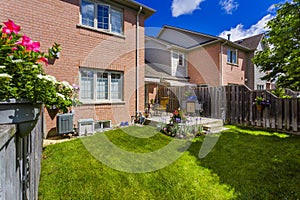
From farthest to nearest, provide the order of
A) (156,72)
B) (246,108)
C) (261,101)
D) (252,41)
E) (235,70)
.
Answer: (252,41), (235,70), (156,72), (246,108), (261,101)

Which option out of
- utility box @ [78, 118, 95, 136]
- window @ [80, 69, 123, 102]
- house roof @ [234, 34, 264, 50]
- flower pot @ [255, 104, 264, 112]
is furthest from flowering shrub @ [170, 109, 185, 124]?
house roof @ [234, 34, 264, 50]

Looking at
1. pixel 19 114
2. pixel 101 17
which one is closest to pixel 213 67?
pixel 101 17

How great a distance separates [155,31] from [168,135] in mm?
18312

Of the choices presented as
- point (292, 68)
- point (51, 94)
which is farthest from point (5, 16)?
point (292, 68)

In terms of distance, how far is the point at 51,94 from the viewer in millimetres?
1604

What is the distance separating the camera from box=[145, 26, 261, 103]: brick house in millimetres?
15355

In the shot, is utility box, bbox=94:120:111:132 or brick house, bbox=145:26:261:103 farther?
brick house, bbox=145:26:261:103

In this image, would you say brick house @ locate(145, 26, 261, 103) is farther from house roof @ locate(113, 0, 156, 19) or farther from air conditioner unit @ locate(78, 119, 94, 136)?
air conditioner unit @ locate(78, 119, 94, 136)

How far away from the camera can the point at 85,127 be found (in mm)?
7020

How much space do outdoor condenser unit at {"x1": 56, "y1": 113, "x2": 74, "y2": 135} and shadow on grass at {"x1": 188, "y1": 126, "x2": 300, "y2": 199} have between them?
485 centimetres

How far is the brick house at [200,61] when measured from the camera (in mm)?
15355

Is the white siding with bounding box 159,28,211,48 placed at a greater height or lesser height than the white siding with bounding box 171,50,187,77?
greater

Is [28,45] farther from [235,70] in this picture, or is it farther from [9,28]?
[235,70]

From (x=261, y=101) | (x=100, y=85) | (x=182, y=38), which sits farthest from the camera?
(x=182, y=38)
